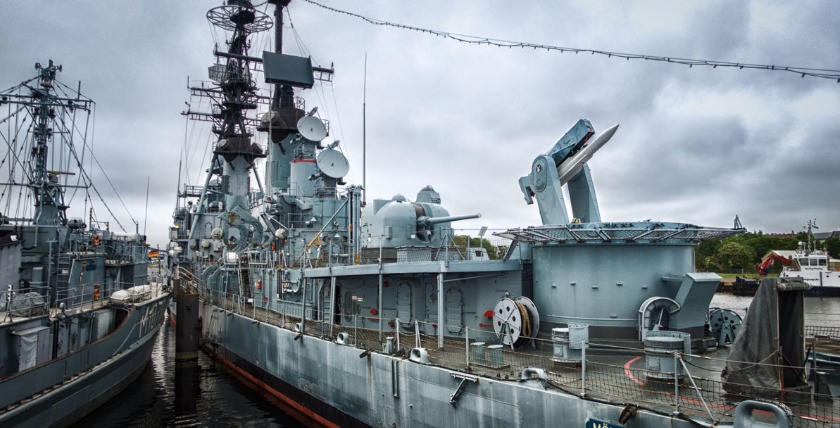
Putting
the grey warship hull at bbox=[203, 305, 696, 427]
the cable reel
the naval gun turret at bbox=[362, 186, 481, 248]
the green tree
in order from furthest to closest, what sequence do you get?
the green tree → the naval gun turret at bbox=[362, 186, 481, 248] → the cable reel → the grey warship hull at bbox=[203, 305, 696, 427]

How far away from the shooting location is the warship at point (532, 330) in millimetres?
8172

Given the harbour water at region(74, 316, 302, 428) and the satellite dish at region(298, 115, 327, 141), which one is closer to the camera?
the harbour water at region(74, 316, 302, 428)

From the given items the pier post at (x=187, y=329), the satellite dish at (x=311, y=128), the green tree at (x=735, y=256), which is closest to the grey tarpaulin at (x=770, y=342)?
the pier post at (x=187, y=329)

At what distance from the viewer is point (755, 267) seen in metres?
75.9

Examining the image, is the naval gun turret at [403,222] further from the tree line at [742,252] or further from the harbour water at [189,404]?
the tree line at [742,252]

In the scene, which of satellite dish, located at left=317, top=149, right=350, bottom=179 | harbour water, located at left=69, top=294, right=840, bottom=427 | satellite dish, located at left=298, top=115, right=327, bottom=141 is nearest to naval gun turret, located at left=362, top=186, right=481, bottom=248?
harbour water, located at left=69, top=294, right=840, bottom=427

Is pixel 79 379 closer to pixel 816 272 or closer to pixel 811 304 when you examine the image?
pixel 811 304

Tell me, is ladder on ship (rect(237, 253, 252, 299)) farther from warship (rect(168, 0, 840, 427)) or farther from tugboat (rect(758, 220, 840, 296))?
tugboat (rect(758, 220, 840, 296))

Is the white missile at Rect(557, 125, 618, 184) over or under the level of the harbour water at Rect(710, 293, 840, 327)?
over

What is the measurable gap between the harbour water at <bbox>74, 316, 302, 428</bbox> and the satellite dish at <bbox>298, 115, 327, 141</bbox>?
13868 millimetres

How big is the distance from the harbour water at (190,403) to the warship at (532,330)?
0.83 metres

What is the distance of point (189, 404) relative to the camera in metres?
19.6

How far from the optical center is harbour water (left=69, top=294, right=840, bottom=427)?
17391 millimetres

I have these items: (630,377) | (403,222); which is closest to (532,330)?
(630,377)
